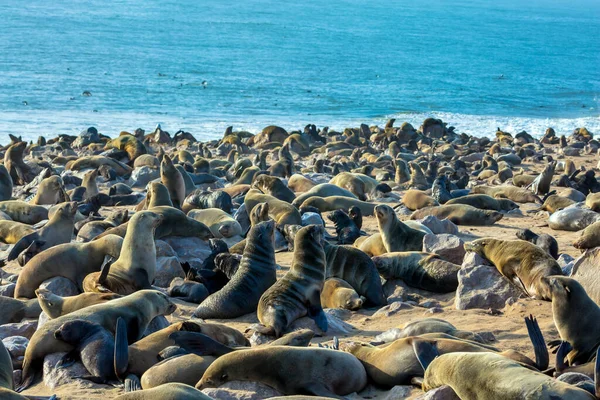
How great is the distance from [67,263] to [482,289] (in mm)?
3485

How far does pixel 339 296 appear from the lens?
6.51 metres

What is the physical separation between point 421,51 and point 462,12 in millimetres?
57319

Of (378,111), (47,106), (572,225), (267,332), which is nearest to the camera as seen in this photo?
(267,332)

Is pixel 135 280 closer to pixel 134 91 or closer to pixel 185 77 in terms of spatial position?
pixel 134 91

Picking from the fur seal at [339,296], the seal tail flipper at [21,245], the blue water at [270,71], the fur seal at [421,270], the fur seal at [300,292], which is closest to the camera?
the fur seal at [300,292]

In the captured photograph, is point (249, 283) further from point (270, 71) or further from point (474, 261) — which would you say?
point (270, 71)

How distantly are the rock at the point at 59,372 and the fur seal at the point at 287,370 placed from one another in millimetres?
870

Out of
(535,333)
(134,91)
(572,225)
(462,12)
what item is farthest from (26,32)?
(462,12)

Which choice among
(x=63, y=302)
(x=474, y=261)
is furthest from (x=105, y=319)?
(x=474, y=261)

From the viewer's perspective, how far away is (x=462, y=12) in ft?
390

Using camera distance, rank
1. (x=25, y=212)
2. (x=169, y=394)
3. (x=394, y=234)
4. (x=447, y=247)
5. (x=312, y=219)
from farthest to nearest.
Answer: (x=25, y=212) → (x=312, y=219) → (x=394, y=234) → (x=447, y=247) → (x=169, y=394)

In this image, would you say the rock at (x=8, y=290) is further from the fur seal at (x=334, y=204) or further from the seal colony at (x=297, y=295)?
the fur seal at (x=334, y=204)

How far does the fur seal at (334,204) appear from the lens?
10.6m

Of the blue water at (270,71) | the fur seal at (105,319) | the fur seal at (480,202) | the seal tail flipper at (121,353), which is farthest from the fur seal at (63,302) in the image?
the blue water at (270,71)
